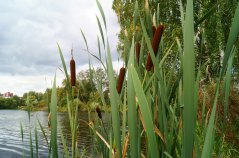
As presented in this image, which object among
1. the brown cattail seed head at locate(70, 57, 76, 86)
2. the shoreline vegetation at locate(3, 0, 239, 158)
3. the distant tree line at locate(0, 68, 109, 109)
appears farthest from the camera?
the distant tree line at locate(0, 68, 109, 109)

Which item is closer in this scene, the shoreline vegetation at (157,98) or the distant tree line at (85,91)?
the shoreline vegetation at (157,98)

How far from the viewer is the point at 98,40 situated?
1.73 metres

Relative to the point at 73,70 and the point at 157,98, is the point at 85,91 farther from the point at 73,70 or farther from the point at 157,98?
the point at 157,98

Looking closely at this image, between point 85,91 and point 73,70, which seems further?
point 85,91

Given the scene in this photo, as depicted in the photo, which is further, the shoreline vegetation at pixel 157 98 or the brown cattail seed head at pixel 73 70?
the brown cattail seed head at pixel 73 70

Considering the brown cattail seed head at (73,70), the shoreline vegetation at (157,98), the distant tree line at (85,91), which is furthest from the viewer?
the distant tree line at (85,91)

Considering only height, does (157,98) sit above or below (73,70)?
below

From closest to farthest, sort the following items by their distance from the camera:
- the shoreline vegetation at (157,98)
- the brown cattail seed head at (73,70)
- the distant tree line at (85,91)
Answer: the shoreline vegetation at (157,98)
the brown cattail seed head at (73,70)
the distant tree line at (85,91)

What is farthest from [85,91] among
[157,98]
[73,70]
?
[157,98]

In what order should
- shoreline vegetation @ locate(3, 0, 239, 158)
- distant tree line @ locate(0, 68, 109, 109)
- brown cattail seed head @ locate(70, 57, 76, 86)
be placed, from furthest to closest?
distant tree line @ locate(0, 68, 109, 109) → brown cattail seed head @ locate(70, 57, 76, 86) → shoreline vegetation @ locate(3, 0, 239, 158)

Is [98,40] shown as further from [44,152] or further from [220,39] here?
[44,152]

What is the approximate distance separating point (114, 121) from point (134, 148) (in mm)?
125

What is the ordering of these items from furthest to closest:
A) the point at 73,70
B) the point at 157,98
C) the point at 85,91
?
the point at 85,91 < the point at 73,70 < the point at 157,98

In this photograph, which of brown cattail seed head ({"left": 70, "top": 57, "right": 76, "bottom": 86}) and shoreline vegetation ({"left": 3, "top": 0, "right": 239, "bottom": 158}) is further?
brown cattail seed head ({"left": 70, "top": 57, "right": 76, "bottom": 86})
